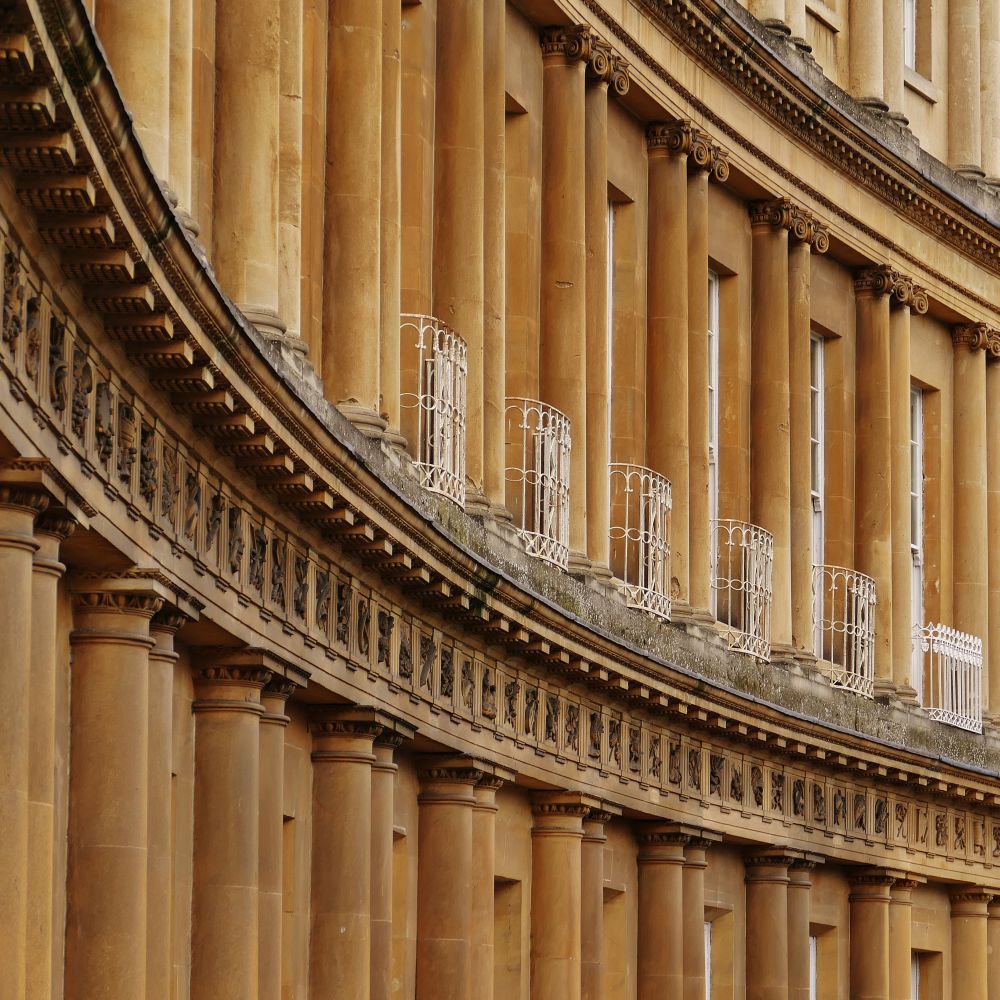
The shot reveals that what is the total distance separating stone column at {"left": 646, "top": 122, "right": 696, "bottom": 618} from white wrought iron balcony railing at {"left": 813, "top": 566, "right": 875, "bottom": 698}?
555 centimetres

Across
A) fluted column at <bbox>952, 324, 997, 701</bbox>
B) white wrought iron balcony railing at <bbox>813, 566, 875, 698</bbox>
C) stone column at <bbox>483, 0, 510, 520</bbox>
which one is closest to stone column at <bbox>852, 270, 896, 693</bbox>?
white wrought iron balcony railing at <bbox>813, 566, 875, 698</bbox>

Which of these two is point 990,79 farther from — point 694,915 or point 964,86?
point 694,915

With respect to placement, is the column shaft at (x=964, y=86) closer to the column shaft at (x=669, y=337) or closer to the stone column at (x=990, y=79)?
the stone column at (x=990, y=79)

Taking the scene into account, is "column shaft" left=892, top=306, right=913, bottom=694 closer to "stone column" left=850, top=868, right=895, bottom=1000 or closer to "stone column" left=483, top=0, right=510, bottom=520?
"stone column" left=850, top=868, right=895, bottom=1000

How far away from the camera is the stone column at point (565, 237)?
110 ft

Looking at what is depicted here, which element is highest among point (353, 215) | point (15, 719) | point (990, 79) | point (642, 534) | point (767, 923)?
point (990, 79)

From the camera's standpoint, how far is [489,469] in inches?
1211

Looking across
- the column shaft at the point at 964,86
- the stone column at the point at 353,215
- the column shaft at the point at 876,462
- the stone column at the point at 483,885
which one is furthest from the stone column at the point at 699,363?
the stone column at the point at 353,215

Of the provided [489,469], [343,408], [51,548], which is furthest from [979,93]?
[51,548]

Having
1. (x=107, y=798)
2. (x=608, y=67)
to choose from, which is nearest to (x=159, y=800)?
(x=107, y=798)

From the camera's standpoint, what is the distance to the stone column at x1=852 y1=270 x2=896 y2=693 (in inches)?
1692

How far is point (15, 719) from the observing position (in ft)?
55.0

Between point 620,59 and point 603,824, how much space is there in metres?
8.80

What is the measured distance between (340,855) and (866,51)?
2181cm
